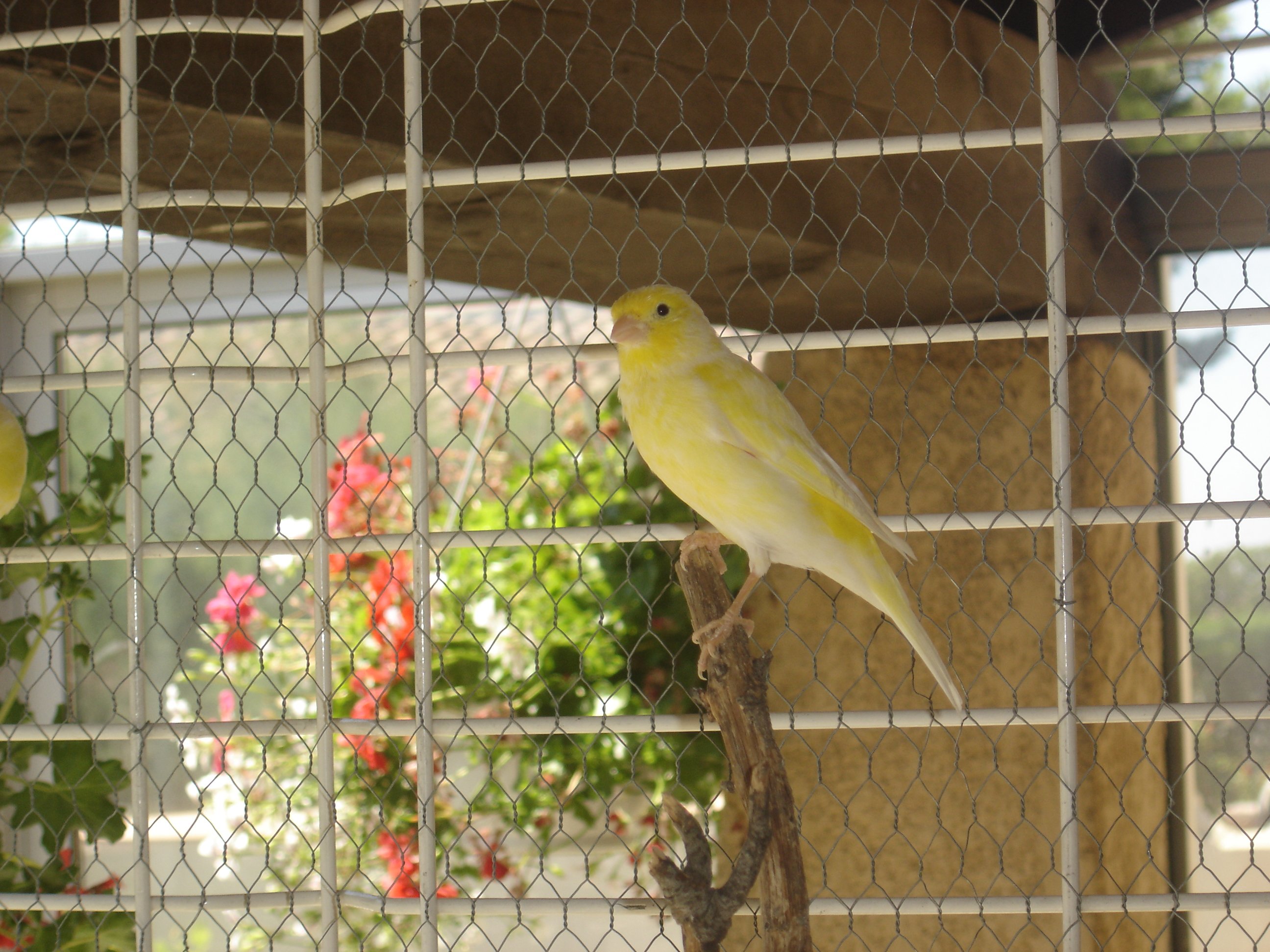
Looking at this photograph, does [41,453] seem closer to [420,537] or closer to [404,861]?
[420,537]

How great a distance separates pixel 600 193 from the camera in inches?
84.7

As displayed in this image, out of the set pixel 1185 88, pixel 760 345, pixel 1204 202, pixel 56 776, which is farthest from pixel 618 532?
pixel 1185 88

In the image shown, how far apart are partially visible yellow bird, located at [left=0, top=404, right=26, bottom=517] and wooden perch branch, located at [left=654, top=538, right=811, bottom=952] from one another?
1.33 metres

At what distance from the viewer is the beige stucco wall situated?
2.74 metres

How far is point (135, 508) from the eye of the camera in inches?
83.9

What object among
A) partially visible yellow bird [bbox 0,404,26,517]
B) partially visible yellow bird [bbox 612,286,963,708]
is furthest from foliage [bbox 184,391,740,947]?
partially visible yellow bird [bbox 612,286,963,708]

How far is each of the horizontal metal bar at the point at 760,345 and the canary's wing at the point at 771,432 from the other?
0.71 ft

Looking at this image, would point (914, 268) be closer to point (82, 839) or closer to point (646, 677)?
point (646, 677)

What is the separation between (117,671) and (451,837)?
1559 mm

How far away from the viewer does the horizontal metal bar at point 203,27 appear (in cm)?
199

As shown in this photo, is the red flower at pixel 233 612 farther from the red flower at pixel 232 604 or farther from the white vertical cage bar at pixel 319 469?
the white vertical cage bar at pixel 319 469

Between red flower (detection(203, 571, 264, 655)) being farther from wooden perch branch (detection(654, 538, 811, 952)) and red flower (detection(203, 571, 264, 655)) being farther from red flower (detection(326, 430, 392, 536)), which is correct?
wooden perch branch (detection(654, 538, 811, 952))

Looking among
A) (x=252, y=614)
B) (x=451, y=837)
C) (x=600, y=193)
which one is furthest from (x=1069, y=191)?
(x=252, y=614)

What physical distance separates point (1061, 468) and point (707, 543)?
26.0 inches
